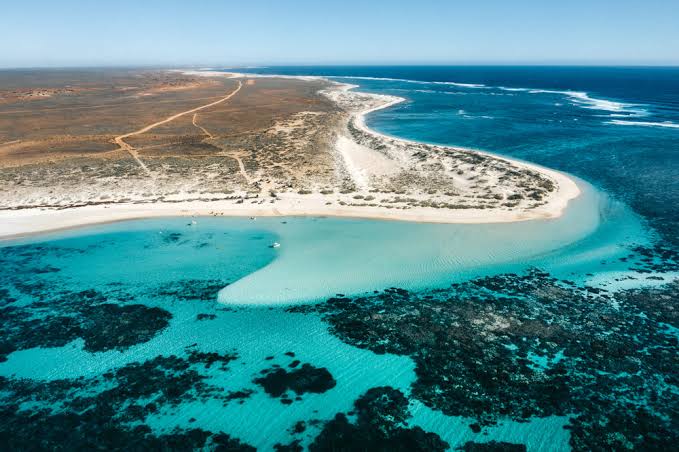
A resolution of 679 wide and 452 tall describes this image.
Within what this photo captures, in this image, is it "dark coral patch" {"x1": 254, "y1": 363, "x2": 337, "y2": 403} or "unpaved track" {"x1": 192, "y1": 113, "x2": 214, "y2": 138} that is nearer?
"dark coral patch" {"x1": 254, "y1": 363, "x2": 337, "y2": 403}

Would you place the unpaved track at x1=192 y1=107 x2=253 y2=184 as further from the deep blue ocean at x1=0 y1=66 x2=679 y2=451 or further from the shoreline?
the deep blue ocean at x1=0 y1=66 x2=679 y2=451

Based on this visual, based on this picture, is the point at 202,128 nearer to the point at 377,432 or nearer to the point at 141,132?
the point at 141,132

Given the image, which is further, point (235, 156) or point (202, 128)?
point (202, 128)

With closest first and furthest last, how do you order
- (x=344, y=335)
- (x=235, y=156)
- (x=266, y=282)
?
(x=344, y=335) < (x=266, y=282) < (x=235, y=156)

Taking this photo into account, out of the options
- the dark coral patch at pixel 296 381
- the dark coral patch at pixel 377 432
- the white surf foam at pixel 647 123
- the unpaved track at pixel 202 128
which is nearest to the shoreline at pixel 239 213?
the dark coral patch at pixel 296 381

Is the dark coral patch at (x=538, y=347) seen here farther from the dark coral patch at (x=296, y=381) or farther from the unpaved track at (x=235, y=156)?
the unpaved track at (x=235, y=156)

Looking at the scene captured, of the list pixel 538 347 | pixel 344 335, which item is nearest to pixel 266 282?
pixel 344 335

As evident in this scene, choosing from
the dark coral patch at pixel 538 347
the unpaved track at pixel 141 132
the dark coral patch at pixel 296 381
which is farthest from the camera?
the unpaved track at pixel 141 132

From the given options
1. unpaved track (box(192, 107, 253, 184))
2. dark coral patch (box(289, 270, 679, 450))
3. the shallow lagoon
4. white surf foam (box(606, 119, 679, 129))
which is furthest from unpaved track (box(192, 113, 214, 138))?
white surf foam (box(606, 119, 679, 129))
